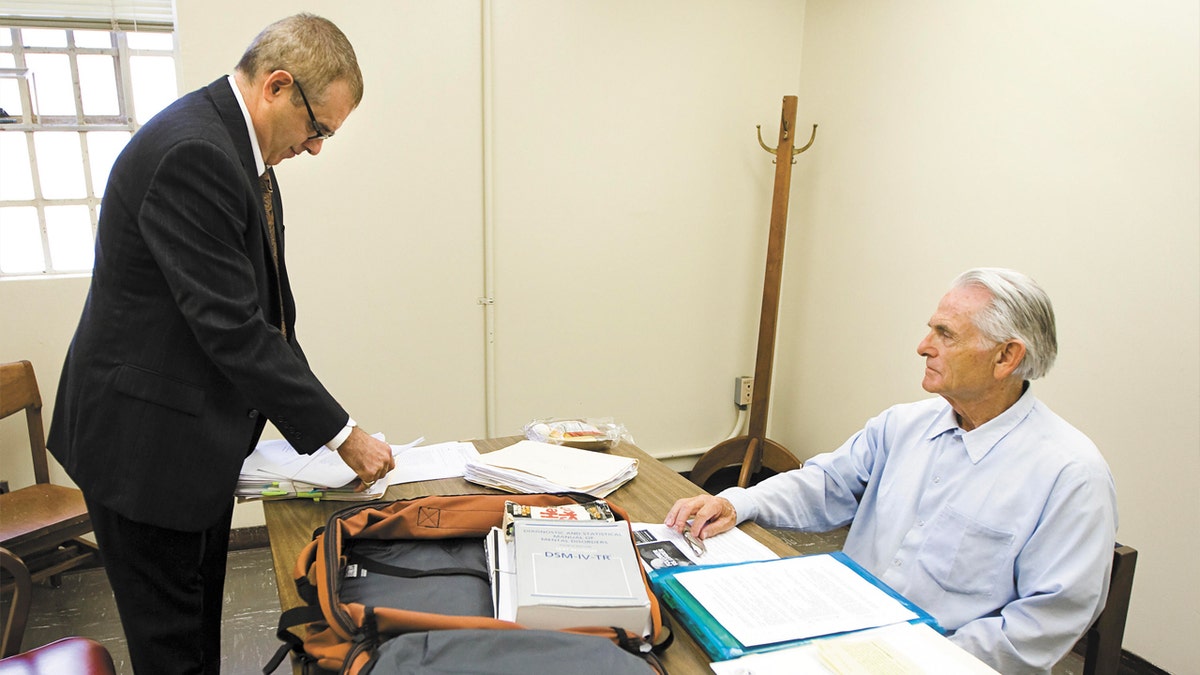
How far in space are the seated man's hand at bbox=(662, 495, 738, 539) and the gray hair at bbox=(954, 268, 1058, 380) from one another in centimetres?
59

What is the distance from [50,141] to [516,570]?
265 centimetres

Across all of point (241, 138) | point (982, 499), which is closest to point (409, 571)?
point (241, 138)

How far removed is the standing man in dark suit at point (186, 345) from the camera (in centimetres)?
121

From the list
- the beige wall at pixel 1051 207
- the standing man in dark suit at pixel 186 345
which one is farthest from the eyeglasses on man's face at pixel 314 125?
the beige wall at pixel 1051 207

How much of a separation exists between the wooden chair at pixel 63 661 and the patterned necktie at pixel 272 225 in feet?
2.18

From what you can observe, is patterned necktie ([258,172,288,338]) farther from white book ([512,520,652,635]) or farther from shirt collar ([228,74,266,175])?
white book ([512,520,652,635])

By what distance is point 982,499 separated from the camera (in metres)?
1.25

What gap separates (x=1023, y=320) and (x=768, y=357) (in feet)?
6.39

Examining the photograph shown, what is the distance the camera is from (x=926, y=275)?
2.74 m

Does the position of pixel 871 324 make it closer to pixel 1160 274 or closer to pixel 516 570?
pixel 1160 274

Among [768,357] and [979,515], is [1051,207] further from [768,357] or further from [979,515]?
[979,515]

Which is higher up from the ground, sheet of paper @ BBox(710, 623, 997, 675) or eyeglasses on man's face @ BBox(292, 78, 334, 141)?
eyeglasses on man's face @ BBox(292, 78, 334, 141)

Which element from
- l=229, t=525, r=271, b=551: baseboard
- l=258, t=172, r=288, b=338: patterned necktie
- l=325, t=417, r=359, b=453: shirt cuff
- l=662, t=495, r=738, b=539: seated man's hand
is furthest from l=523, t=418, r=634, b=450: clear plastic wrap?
l=229, t=525, r=271, b=551: baseboard

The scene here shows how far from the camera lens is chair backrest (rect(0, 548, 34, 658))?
162cm
